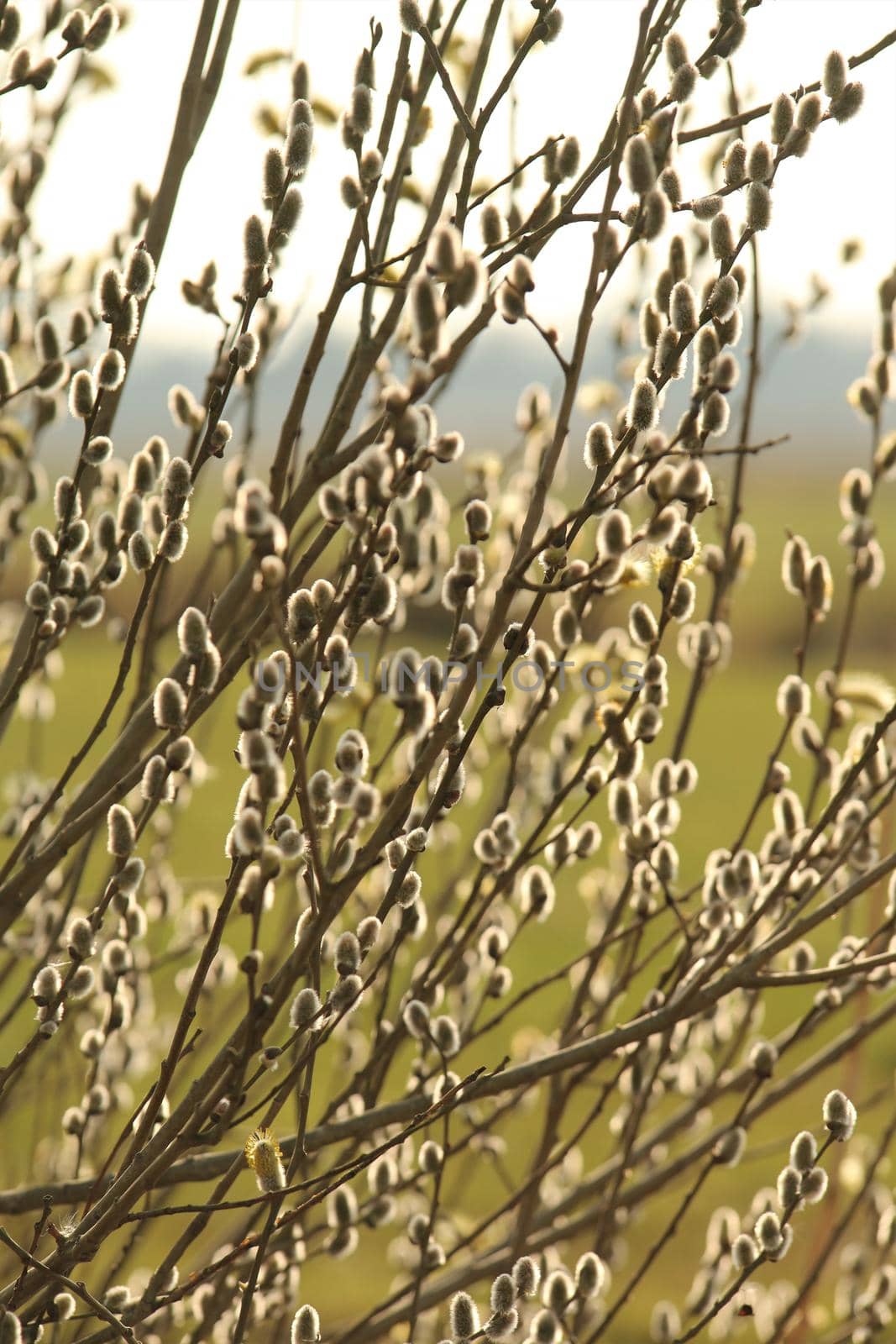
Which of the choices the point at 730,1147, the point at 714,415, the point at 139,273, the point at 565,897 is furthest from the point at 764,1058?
the point at 565,897

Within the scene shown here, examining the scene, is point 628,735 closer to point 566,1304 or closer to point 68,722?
point 566,1304

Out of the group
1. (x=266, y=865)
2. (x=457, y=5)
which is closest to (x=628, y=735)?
(x=266, y=865)

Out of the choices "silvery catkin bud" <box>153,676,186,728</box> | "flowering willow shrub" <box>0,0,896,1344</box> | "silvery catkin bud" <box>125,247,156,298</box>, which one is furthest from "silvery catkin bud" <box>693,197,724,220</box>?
"silvery catkin bud" <box>153,676,186,728</box>

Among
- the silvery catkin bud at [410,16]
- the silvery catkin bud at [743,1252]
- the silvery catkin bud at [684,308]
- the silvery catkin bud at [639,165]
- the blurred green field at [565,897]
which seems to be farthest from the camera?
the blurred green field at [565,897]

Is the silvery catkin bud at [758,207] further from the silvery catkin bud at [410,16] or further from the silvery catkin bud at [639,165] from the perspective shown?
the silvery catkin bud at [410,16]

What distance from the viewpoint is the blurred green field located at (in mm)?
3018

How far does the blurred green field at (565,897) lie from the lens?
9.90 feet

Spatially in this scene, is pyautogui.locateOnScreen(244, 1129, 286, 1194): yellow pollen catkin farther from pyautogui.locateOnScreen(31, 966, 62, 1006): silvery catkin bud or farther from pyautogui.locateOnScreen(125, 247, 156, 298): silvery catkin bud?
pyautogui.locateOnScreen(125, 247, 156, 298): silvery catkin bud

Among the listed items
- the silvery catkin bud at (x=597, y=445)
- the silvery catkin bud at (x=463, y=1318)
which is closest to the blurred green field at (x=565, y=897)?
the silvery catkin bud at (x=597, y=445)

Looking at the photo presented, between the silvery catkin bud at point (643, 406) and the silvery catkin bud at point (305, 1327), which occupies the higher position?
the silvery catkin bud at point (643, 406)

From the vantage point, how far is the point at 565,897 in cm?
672

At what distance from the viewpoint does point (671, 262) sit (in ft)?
4.22

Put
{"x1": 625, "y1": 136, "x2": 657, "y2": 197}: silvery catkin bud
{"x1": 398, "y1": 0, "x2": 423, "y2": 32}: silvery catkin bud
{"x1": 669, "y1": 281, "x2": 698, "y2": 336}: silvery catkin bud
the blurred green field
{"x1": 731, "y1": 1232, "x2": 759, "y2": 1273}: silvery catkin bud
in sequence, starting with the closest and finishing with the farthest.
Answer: {"x1": 625, "y1": 136, "x2": 657, "y2": 197}: silvery catkin bud < {"x1": 669, "y1": 281, "x2": 698, "y2": 336}: silvery catkin bud < {"x1": 398, "y1": 0, "x2": 423, "y2": 32}: silvery catkin bud < {"x1": 731, "y1": 1232, "x2": 759, "y2": 1273}: silvery catkin bud < the blurred green field

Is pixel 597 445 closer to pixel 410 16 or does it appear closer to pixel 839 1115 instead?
pixel 410 16
